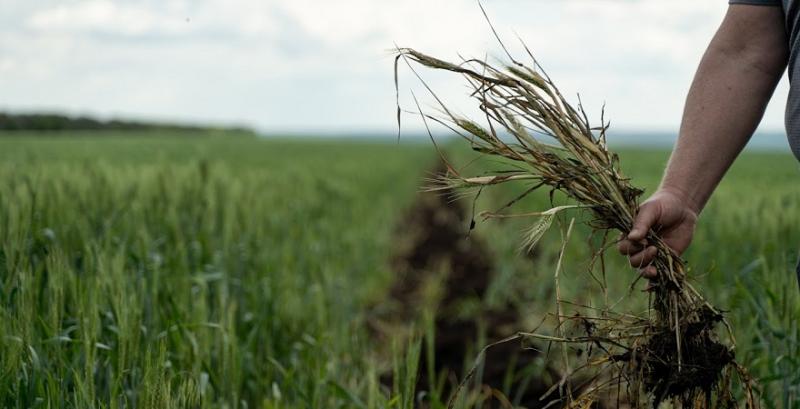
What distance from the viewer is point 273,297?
3.85m

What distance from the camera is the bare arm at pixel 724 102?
2.09m

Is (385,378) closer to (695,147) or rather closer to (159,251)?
(159,251)

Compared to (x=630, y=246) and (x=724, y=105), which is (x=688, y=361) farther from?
(x=724, y=105)

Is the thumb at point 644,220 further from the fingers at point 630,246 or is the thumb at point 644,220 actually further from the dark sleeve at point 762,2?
the dark sleeve at point 762,2

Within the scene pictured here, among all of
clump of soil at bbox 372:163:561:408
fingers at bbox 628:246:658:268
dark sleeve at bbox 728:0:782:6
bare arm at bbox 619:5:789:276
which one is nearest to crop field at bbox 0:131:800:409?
clump of soil at bbox 372:163:561:408

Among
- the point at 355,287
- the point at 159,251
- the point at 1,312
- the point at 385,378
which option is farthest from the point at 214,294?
the point at 355,287

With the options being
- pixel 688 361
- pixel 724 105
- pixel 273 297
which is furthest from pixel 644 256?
pixel 273 297

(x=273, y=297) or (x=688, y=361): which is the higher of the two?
(x=688, y=361)

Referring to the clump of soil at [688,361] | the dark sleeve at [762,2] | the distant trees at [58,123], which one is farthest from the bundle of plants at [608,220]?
the distant trees at [58,123]

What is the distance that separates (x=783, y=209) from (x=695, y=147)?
248 centimetres

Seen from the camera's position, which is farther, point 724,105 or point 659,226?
point 724,105

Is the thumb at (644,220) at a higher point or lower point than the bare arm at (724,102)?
lower

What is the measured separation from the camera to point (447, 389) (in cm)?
401

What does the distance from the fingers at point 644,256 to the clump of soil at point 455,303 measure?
436mm
